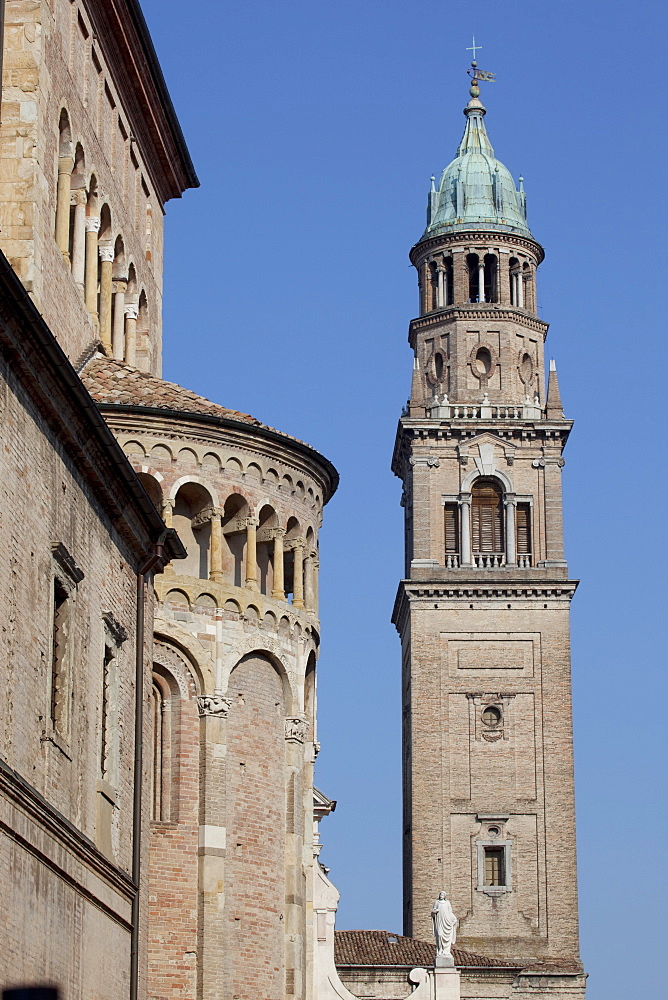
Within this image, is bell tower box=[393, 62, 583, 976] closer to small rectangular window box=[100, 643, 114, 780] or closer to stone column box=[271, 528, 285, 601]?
stone column box=[271, 528, 285, 601]

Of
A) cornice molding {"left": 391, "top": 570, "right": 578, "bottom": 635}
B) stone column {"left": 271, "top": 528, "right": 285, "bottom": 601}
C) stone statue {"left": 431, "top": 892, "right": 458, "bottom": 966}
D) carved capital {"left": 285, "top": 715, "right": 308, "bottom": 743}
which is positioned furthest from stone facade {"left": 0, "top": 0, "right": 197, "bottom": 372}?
cornice molding {"left": 391, "top": 570, "right": 578, "bottom": 635}

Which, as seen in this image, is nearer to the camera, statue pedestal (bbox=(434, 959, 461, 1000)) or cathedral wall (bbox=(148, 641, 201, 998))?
cathedral wall (bbox=(148, 641, 201, 998))

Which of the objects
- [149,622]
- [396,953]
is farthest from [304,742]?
[396,953]

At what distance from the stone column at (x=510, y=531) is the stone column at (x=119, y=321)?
38.2m

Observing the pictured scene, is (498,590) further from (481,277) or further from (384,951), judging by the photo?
(384,951)

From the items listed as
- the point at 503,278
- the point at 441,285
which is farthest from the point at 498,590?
the point at 441,285

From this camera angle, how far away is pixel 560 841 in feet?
218

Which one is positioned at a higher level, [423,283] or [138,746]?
[423,283]

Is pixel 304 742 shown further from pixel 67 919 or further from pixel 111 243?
pixel 67 919

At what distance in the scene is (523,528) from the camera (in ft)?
229

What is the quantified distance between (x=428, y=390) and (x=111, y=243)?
4393 cm

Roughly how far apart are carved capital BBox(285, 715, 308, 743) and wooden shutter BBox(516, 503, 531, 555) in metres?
40.6

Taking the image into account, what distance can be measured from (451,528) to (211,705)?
42846mm

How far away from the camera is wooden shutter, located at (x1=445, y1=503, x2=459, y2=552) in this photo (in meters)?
69.8
